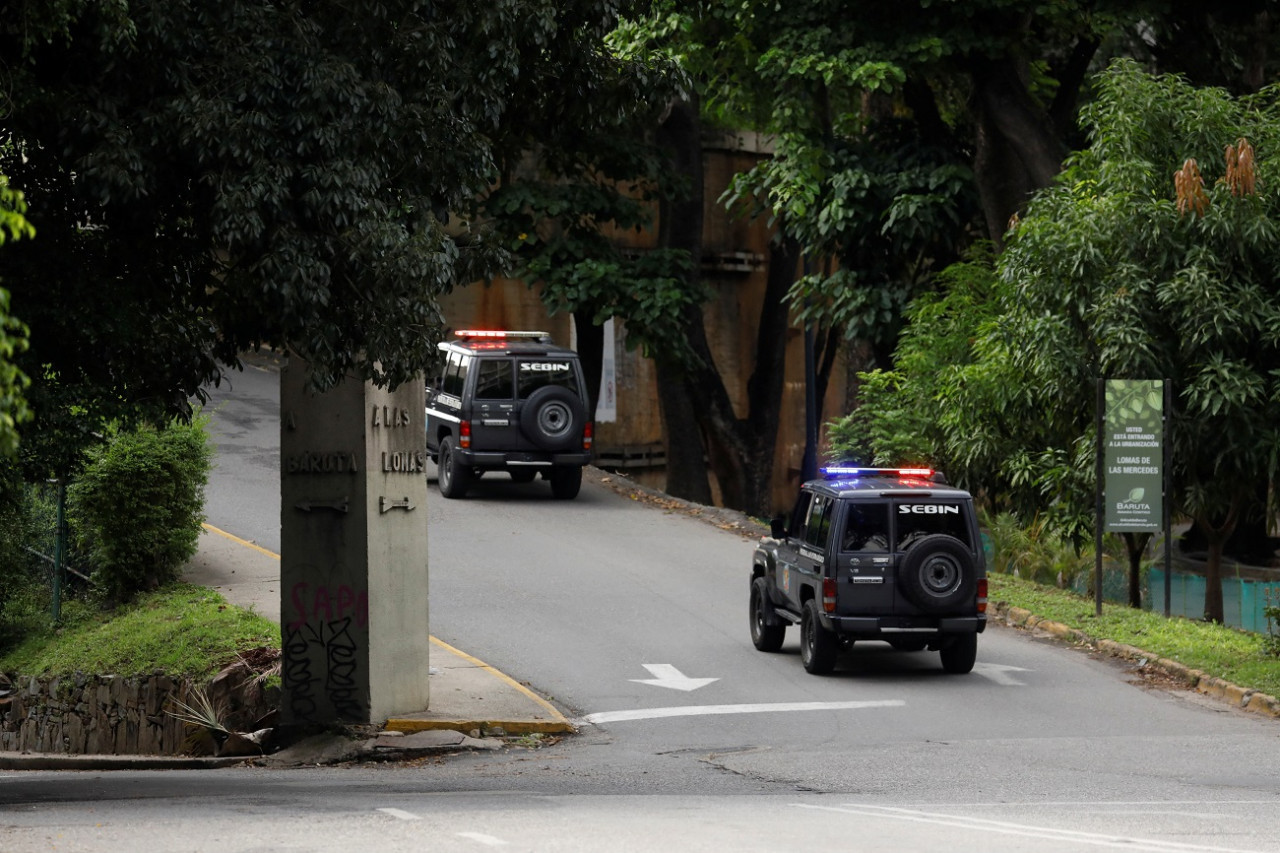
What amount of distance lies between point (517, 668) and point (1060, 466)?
27.7ft

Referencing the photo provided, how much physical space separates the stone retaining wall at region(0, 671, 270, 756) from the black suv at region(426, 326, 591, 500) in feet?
29.7

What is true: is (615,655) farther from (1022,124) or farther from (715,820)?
(1022,124)

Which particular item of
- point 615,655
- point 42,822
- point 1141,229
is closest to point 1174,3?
point 1141,229

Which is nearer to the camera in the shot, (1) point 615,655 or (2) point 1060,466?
(1) point 615,655

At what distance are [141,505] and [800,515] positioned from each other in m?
8.45

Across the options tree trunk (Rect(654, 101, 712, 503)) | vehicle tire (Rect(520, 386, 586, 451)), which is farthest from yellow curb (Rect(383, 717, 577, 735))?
tree trunk (Rect(654, 101, 712, 503))

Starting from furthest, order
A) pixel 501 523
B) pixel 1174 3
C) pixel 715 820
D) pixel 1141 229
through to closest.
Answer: pixel 1174 3
pixel 501 523
pixel 1141 229
pixel 715 820

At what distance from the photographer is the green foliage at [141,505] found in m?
21.0

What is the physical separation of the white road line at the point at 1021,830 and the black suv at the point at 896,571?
5.59 m

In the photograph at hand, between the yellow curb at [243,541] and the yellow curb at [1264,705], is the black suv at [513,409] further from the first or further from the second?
the yellow curb at [1264,705]

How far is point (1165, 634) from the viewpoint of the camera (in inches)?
733

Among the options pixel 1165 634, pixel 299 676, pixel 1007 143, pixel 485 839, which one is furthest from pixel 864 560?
pixel 1007 143

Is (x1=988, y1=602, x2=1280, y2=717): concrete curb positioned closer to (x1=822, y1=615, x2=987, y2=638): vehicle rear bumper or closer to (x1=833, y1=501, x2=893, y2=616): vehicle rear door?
(x1=822, y1=615, x2=987, y2=638): vehicle rear bumper

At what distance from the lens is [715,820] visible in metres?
9.84
